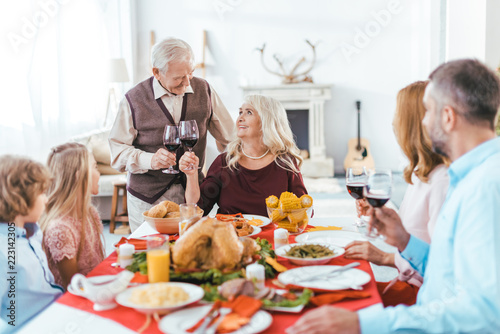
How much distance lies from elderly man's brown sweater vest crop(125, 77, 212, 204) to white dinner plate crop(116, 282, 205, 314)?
137 centimetres

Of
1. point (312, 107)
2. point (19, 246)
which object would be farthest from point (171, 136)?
point (312, 107)

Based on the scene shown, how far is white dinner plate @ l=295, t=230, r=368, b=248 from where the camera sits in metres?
1.81

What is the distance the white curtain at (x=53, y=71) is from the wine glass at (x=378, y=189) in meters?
3.60

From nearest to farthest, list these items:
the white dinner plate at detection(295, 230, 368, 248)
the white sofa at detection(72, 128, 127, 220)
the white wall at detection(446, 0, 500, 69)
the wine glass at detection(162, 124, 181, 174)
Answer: the white dinner plate at detection(295, 230, 368, 248) → the wine glass at detection(162, 124, 181, 174) → the white wall at detection(446, 0, 500, 69) → the white sofa at detection(72, 128, 127, 220)

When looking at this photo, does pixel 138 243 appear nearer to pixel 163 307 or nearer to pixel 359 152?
pixel 163 307

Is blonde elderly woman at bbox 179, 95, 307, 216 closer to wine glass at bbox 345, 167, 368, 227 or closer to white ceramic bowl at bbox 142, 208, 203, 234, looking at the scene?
white ceramic bowl at bbox 142, 208, 203, 234

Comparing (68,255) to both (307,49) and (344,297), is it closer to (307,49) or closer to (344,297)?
(344,297)

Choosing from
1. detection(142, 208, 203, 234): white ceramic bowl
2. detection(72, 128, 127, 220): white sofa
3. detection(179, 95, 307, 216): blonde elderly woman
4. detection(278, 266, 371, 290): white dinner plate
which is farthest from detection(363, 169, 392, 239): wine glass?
detection(72, 128, 127, 220): white sofa

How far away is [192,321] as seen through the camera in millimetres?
1111

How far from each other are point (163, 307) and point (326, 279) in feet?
1.55

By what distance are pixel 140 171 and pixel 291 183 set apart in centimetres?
80

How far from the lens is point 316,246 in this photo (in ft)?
5.32

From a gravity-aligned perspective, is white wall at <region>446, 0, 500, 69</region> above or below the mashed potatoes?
above

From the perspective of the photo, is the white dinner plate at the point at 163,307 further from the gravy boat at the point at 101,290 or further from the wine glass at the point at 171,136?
the wine glass at the point at 171,136
